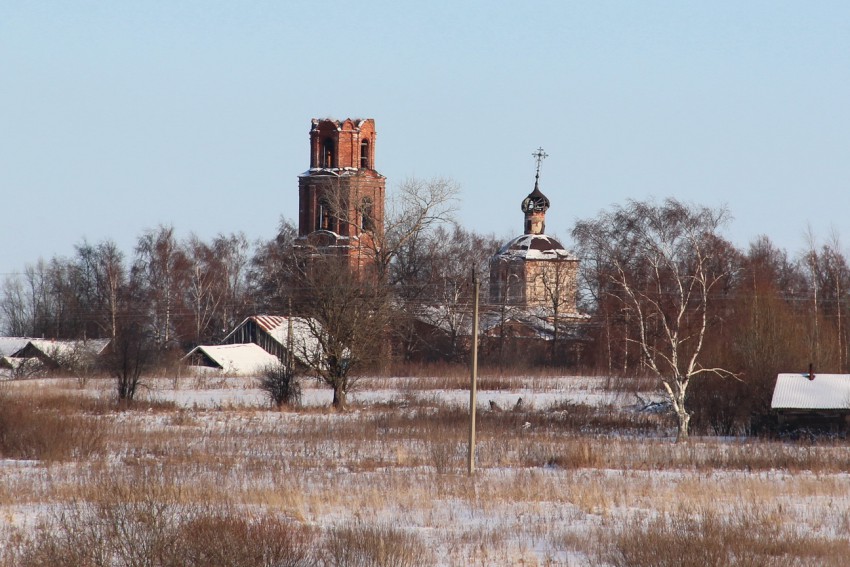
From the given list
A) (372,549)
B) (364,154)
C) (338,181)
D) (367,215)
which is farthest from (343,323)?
(364,154)

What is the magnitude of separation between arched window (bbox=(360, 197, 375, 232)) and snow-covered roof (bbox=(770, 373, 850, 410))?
1103 inches

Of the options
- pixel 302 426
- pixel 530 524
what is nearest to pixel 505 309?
pixel 302 426

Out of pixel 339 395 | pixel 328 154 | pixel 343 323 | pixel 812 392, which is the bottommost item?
pixel 339 395

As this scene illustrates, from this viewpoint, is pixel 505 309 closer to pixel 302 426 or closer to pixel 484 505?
pixel 302 426

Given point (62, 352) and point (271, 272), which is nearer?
point (62, 352)

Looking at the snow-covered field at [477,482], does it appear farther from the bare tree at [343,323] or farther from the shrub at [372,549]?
the bare tree at [343,323]

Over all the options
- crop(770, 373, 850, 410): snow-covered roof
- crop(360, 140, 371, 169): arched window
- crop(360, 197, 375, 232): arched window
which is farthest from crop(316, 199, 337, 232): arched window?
crop(770, 373, 850, 410): snow-covered roof

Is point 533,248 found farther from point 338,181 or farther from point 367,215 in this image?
point 367,215

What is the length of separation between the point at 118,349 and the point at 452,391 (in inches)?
436

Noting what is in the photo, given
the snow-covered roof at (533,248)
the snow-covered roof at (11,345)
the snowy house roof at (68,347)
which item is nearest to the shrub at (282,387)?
the snowy house roof at (68,347)

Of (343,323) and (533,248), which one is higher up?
(533,248)

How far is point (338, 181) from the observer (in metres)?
59.7

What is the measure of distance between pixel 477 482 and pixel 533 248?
168 ft

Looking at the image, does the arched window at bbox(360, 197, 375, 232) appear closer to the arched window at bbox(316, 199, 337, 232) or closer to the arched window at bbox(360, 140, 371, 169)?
the arched window at bbox(316, 199, 337, 232)
